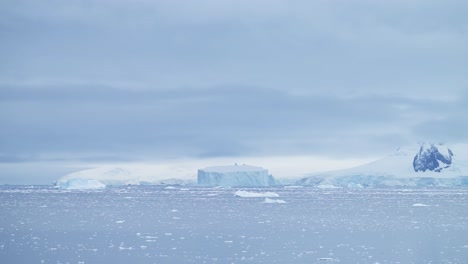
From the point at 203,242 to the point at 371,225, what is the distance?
1430cm

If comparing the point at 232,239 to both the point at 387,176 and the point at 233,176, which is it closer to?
the point at 233,176

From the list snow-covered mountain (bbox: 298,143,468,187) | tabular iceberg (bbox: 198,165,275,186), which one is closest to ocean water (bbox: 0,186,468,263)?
tabular iceberg (bbox: 198,165,275,186)

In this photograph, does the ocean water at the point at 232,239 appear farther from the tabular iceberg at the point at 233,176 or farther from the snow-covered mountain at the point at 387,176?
the snow-covered mountain at the point at 387,176

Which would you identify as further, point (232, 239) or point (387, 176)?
point (387, 176)

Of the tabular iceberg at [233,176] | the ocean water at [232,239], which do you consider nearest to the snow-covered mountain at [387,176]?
the tabular iceberg at [233,176]

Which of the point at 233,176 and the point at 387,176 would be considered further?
the point at 387,176

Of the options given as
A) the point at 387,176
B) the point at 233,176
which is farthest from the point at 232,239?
the point at 387,176

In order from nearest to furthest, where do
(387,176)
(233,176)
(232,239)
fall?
(232,239)
(233,176)
(387,176)

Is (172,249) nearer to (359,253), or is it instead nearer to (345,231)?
(359,253)

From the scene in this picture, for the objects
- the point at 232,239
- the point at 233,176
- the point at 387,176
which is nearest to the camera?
the point at 232,239

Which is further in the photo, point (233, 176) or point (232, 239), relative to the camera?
point (233, 176)

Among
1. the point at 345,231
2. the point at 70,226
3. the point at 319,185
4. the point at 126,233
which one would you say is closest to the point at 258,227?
the point at 345,231

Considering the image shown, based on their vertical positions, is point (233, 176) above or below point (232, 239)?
above

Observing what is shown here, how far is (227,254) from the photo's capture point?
2788cm
